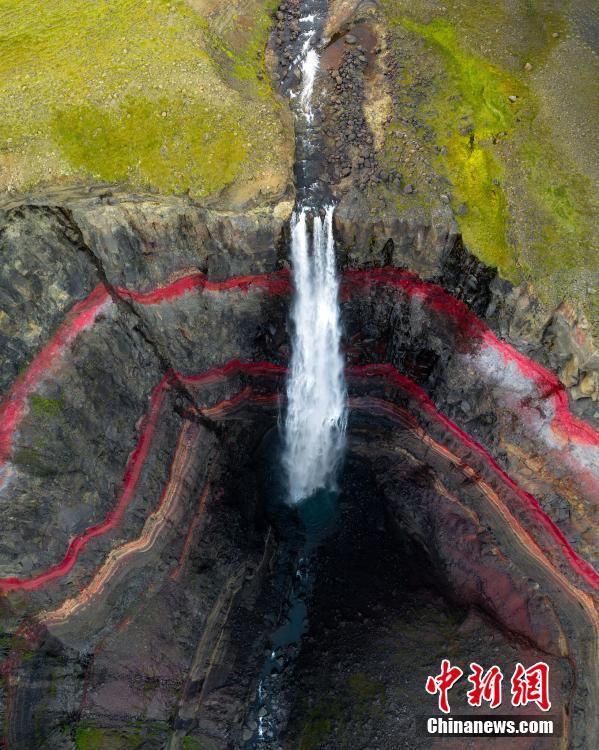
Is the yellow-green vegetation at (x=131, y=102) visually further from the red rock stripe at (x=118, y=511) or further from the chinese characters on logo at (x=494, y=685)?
the chinese characters on logo at (x=494, y=685)

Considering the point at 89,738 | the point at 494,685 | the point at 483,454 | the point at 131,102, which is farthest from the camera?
the point at 483,454

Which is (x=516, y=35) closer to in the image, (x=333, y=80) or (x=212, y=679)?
(x=333, y=80)

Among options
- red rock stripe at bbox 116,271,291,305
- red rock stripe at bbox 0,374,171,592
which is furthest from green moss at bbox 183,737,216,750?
red rock stripe at bbox 116,271,291,305

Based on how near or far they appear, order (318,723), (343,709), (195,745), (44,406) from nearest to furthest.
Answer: (44,406)
(343,709)
(318,723)
(195,745)

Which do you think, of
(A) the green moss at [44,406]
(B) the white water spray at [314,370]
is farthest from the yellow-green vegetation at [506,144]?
(A) the green moss at [44,406]

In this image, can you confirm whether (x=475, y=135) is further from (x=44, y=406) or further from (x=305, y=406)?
(x=44, y=406)

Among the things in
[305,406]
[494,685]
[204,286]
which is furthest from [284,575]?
[204,286]
